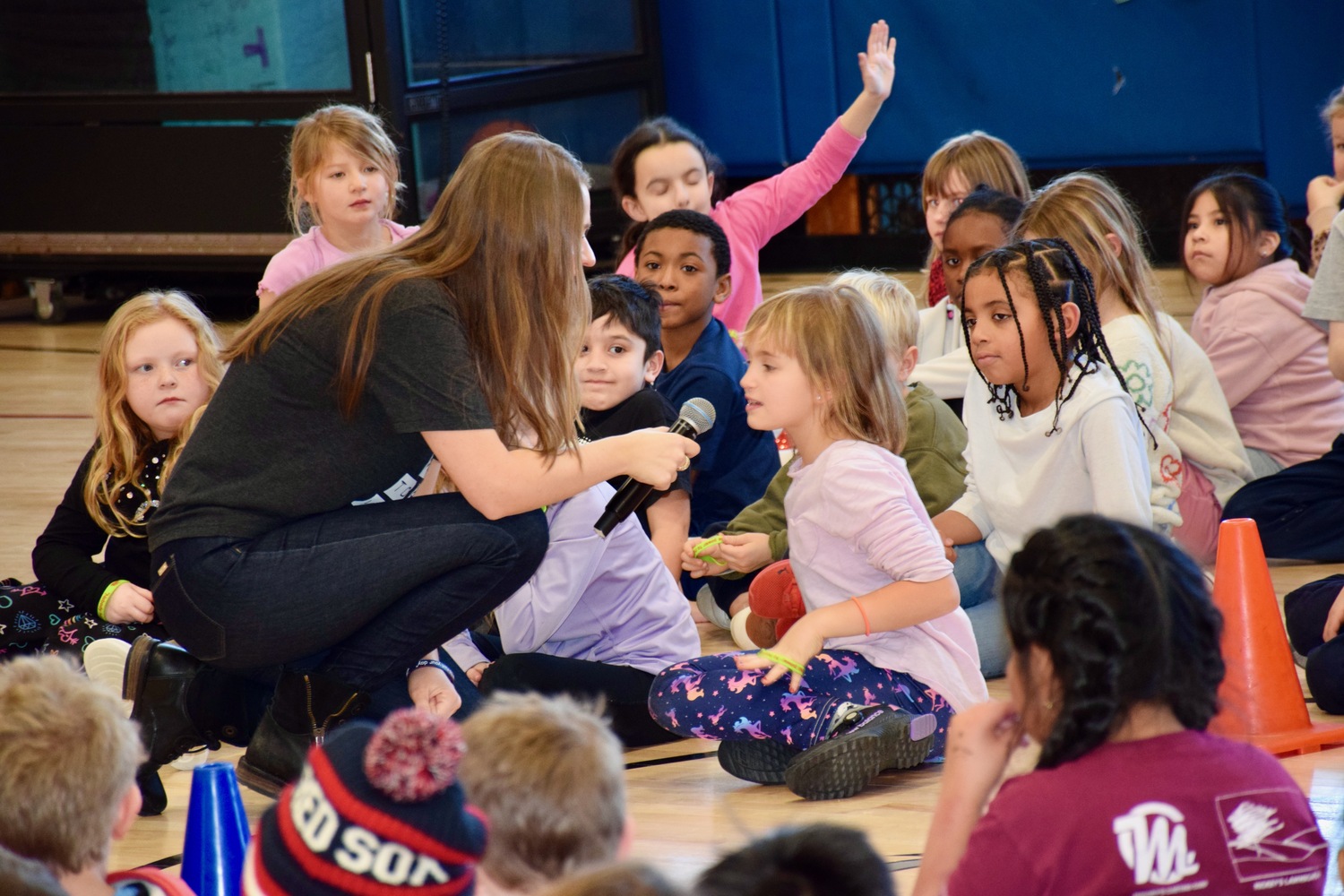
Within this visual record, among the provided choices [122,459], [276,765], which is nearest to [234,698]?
[276,765]

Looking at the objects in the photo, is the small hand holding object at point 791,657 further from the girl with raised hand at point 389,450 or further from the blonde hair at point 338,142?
the blonde hair at point 338,142

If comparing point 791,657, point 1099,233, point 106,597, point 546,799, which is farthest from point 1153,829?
point 106,597

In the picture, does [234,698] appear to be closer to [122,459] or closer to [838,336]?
A: [122,459]

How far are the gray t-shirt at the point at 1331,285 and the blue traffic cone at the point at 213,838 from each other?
2.20 meters

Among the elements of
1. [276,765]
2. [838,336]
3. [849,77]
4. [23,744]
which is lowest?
[276,765]

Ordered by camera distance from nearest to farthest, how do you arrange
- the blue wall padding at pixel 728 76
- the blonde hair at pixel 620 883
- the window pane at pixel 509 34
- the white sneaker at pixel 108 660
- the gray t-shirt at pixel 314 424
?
1. the blonde hair at pixel 620 883
2. the gray t-shirt at pixel 314 424
3. the white sneaker at pixel 108 660
4. the window pane at pixel 509 34
5. the blue wall padding at pixel 728 76

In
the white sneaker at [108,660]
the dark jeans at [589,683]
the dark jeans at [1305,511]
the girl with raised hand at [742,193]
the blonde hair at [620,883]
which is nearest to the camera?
the blonde hair at [620,883]

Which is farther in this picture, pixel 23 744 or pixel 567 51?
pixel 567 51

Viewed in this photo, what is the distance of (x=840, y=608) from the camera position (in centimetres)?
217

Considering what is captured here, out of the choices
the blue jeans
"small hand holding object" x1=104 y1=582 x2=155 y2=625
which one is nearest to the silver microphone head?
the blue jeans

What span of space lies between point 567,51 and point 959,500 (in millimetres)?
4620

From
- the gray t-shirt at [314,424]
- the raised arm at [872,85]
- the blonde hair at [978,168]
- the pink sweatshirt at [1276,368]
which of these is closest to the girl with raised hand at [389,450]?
the gray t-shirt at [314,424]

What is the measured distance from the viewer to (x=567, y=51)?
275 inches

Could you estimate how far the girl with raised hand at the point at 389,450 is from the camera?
2.16m
